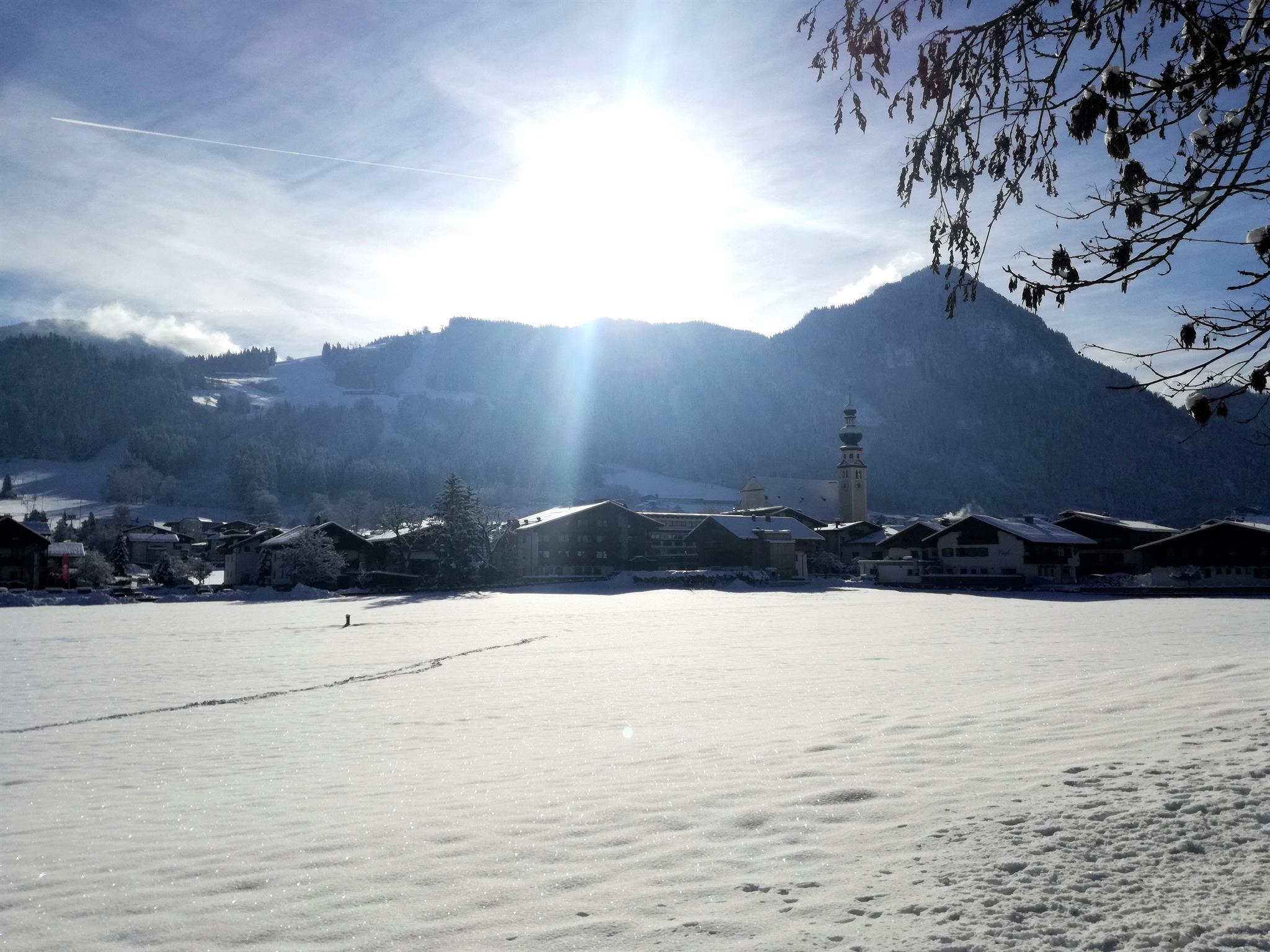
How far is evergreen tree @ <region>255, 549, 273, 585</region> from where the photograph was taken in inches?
2933

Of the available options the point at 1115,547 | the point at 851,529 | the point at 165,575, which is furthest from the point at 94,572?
the point at 1115,547

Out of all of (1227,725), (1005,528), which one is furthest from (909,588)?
(1227,725)

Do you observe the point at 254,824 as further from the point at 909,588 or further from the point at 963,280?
the point at 909,588

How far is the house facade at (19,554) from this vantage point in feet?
229

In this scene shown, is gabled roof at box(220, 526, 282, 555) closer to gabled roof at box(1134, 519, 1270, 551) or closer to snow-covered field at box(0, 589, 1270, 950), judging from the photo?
snow-covered field at box(0, 589, 1270, 950)

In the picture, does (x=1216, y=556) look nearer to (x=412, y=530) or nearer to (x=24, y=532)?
(x=412, y=530)

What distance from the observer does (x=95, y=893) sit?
6.25 meters

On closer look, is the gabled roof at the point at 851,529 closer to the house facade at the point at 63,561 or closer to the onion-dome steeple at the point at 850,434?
the onion-dome steeple at the point at 850,434

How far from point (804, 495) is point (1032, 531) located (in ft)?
275

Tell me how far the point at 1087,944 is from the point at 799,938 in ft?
5.41

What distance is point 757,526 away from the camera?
82500 mm

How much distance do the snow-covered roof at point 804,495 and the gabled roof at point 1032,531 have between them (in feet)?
217

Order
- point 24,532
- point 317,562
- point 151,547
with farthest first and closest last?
point 151,547 < point 24,532 < point 317,562

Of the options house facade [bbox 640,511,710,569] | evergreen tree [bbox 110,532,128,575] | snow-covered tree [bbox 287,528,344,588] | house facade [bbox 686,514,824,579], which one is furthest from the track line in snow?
evergreen tree [bbox 110,532,128,575]
